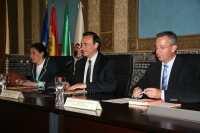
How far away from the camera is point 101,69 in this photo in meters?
3.01

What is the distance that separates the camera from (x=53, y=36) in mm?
5316

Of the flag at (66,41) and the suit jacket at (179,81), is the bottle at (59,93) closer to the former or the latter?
the suit jacket at (179,81)

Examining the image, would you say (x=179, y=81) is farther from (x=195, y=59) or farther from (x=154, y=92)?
(x=154, y=92)

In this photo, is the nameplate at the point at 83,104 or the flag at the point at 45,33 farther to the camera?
the flag at the point at 45,33

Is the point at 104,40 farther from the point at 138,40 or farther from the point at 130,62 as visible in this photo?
the point at 130,62

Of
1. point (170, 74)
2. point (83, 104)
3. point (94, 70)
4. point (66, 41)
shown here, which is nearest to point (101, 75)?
point (94, 70)

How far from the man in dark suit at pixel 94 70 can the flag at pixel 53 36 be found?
6.89 ft

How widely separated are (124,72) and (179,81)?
0.64 m

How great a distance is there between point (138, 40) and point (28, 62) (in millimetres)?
2871

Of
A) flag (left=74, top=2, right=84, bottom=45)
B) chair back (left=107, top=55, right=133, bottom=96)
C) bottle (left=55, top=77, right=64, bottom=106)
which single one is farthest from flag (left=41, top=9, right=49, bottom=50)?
bottle (left=55, top=77, right=64, bottom=106)

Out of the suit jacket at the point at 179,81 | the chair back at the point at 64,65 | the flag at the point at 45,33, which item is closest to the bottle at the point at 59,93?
the suit jacket at the point at 179,81

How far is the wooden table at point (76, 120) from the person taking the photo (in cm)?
132

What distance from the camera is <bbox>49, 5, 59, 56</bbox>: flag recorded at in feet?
17.3

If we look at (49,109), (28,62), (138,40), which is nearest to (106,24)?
(138,40)
